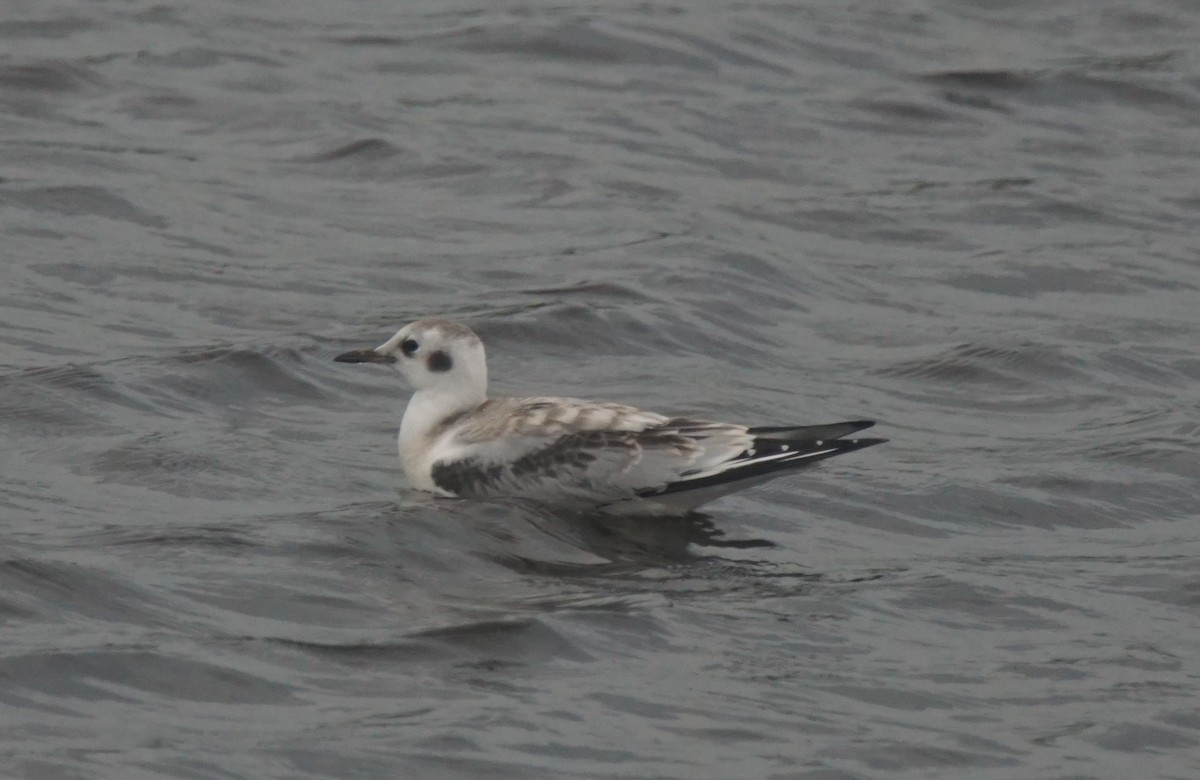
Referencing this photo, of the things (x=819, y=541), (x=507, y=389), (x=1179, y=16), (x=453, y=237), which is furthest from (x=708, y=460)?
(x=1179, y=16)

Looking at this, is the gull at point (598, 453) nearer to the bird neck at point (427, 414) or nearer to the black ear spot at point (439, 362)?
the bird neck at point (427, 414)

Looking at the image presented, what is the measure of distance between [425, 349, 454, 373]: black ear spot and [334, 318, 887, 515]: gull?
0.67 feet

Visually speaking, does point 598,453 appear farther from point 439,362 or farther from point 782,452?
point 439,362

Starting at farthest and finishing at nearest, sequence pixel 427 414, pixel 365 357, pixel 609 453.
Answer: pixel 365 357 → pixel 427 414 → pixel 609 453

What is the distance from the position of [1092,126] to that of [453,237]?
661cm

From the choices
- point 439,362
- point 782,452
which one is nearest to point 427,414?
point 439,362

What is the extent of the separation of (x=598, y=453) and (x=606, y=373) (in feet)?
9.07

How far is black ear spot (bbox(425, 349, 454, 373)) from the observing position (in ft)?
38.6

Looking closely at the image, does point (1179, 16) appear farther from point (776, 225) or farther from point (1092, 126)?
point (776, 225)

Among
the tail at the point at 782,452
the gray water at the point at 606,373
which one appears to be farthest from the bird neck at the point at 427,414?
the tail at the point at 782,452

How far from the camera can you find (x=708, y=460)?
11.1 m

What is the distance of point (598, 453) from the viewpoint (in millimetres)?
11172

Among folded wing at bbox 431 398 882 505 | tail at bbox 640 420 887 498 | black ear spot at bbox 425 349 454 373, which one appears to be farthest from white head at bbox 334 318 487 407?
tail at bbox 640 420 887 498

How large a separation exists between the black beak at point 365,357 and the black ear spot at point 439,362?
209 mm
